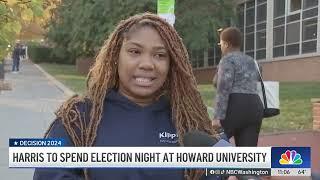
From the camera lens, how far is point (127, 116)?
2.15 metres

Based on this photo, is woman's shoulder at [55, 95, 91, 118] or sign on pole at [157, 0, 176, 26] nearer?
woman's shoulder at [55, 95, 91, 118]

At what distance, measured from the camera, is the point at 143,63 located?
2.10 metres

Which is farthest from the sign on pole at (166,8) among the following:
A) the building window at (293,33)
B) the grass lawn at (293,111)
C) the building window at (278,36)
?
the building window at (278,36)

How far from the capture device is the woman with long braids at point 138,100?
2059 millimetres

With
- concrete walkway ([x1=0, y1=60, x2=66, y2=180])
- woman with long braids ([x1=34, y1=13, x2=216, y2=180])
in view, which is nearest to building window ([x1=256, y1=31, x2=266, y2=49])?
concrete walkway ([x1=0, y1=60, x2=66, y2=180])

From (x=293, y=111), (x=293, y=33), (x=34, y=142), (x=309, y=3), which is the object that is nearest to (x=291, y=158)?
(x=34, y=142)

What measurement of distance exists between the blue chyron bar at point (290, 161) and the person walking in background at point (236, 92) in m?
4.28

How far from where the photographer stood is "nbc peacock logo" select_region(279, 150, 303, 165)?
1721 mm

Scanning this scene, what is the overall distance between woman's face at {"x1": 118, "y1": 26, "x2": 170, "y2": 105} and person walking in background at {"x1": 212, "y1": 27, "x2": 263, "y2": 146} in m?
3.89

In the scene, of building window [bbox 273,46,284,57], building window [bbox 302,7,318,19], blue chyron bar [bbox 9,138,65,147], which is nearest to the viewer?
blue chyron bar [bbox 9,138,65,147]

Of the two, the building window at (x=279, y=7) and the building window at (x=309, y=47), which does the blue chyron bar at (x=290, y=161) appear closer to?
the building window at (x=309, y=47)

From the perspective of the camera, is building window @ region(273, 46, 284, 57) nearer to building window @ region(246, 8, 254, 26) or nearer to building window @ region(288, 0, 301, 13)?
building window @ region(288, 0, 301, 13)

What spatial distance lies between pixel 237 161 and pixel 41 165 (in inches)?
22.1

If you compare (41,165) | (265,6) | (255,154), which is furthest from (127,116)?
(265,6)
